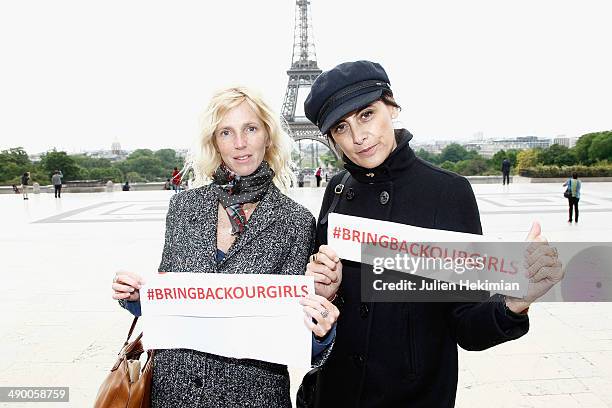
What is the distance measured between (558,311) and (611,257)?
3066 mm

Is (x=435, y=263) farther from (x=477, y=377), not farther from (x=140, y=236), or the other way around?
(x=140, y=236)

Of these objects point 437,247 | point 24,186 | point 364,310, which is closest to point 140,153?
point 24,186

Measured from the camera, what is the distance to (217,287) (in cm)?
180

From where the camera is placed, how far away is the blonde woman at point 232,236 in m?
1.84

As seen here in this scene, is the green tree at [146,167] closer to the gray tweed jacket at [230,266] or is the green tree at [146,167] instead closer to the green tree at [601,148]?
the green tree at [601,148]

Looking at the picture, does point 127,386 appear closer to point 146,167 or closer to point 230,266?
point 230,266

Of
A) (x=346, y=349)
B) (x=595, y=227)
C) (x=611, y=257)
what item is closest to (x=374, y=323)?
(x=346, y=349)

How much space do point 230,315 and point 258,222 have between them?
1.22 feet

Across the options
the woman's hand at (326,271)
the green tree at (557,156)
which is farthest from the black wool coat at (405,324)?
the green tree at (557,156)

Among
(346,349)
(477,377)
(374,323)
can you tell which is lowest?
(477,377)

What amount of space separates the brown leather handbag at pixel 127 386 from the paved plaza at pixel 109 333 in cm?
138

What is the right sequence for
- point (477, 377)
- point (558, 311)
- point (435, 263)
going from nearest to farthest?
point (435, 263) < point (477, 377) < point (558, 311)

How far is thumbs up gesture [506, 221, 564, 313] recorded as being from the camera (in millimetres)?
1353

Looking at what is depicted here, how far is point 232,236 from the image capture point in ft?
6.57
